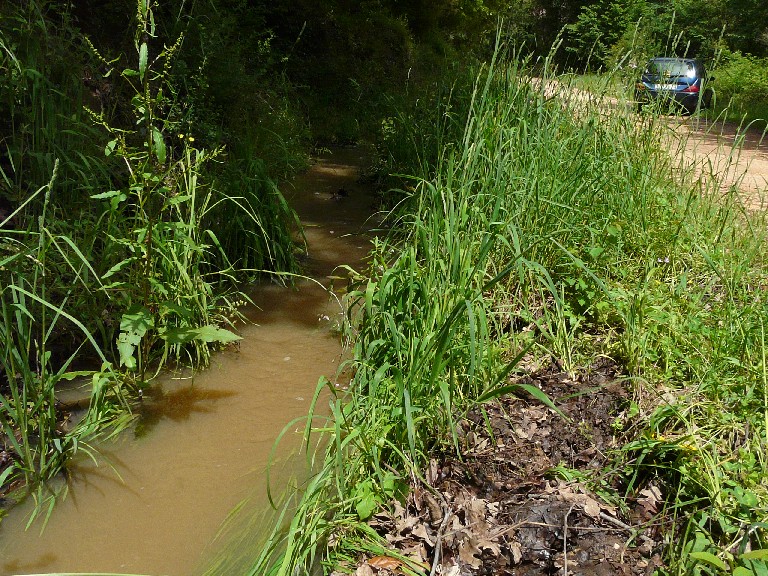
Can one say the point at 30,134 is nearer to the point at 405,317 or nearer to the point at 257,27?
the point at 405,317

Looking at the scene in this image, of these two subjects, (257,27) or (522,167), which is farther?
(257,27)

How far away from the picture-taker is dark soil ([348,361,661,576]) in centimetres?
258

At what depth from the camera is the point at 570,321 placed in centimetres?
372

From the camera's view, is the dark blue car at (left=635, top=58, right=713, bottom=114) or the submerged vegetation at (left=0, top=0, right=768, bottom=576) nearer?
the submerged vegetation at (left=0, top=0, right=768, bottom=576)

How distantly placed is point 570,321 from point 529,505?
1.25m

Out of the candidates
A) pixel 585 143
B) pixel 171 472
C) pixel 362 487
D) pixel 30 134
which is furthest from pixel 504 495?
pixel 30 134

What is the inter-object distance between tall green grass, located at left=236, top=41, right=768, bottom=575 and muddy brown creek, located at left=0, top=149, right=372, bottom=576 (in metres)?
0.34

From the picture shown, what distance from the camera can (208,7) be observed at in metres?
7.56

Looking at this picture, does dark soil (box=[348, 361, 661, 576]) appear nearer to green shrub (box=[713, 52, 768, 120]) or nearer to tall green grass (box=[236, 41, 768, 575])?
tall green grass (box=[236, 41, 768, 575])

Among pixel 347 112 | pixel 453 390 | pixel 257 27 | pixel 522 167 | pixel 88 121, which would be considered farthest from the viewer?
pixel 347 112

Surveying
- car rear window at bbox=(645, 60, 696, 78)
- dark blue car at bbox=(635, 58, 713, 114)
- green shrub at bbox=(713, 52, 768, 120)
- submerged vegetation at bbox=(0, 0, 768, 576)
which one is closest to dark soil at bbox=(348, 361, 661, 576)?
submerged vegetation at bbox=(0, 0, 768, 576)

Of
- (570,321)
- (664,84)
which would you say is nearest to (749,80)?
(664,84)

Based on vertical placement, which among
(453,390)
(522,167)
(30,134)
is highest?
(522,167)

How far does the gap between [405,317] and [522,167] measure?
145 centimetres
